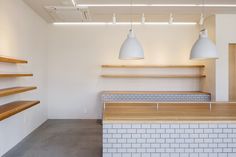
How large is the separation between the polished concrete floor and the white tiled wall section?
1.15m

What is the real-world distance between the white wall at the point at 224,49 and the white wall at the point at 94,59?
0.92 metres

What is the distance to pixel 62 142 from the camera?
3.78 meters

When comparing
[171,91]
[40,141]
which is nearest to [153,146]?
[40,141]

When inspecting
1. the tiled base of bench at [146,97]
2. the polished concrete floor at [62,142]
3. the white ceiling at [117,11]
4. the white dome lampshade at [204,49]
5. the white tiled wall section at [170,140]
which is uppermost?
the white ceiling at [117,11]

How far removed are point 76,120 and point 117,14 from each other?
2.94m

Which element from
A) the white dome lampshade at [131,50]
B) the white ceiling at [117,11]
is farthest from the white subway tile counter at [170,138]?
the white ceiling at [117,11]

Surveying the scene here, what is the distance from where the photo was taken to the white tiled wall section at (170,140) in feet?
7.08

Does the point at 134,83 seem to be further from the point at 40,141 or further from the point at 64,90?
the point at 40,141

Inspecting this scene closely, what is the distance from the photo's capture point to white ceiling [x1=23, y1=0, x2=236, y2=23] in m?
3.92

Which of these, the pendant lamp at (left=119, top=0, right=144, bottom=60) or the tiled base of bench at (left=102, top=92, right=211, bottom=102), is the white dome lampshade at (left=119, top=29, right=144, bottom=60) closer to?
the pendant lamp at (left=119, top=0, right=144, bottom=60)

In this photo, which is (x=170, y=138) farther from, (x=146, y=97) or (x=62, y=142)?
(x=146, y=97)

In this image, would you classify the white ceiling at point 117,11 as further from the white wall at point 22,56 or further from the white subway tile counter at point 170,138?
the white subway tile counter at point 170,138

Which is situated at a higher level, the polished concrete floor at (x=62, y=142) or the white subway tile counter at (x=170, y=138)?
the white subway tile counter at (x=170, y=138)

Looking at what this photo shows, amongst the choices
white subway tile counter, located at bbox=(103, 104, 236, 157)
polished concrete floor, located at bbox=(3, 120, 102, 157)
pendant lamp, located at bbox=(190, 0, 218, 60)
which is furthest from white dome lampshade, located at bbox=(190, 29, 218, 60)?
polished concrete floor, located at bbox=(3, 120, 102, 157)
